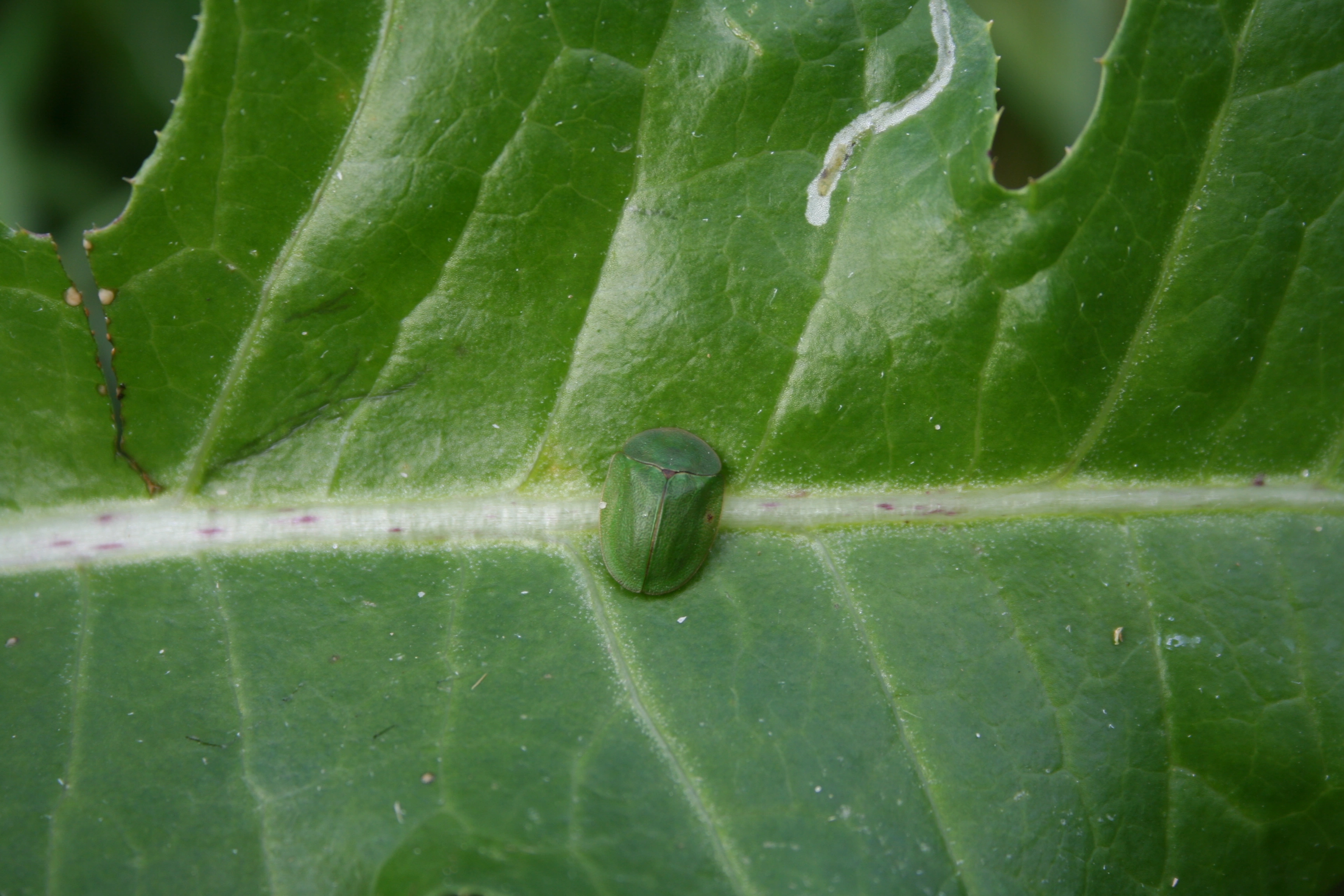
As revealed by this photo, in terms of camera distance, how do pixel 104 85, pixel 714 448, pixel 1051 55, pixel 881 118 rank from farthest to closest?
pixel 1051 55 → pixel 104 85 → pixel 714 448 → pixel 881 118

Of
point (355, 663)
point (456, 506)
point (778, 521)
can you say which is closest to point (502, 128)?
point (456, 506)

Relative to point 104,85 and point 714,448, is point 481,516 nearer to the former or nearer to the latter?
point 714,448

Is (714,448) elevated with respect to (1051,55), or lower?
lower

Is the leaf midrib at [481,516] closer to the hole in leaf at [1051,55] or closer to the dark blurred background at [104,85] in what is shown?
the dark blurred background at [104,85]

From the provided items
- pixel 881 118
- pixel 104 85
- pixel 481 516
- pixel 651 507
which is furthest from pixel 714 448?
pixel 104 85

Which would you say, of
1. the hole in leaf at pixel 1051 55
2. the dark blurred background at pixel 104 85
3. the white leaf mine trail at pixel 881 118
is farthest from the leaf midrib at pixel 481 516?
the hole in leaf at pixel 1051 55

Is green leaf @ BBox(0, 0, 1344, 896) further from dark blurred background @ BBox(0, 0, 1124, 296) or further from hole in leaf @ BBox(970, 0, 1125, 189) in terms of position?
hole in leaf @ BBox(970, 0, 1125, 189)

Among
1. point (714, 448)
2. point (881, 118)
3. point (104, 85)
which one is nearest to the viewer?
point (881, 118)

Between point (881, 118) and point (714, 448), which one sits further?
point (714, 448)
